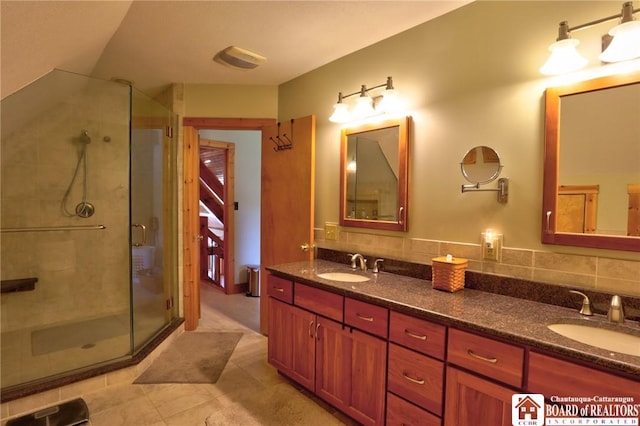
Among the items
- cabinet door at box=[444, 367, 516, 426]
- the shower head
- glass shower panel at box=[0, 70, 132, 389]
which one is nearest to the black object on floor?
glass shower panel at box=[0, 70, 132, 389]

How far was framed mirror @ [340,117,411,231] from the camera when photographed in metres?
2.09

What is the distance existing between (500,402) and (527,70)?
149 cm

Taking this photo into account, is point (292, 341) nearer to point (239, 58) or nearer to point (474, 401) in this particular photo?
point (474, 401)

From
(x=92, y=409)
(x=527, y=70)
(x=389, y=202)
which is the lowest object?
(x=92, y=409)

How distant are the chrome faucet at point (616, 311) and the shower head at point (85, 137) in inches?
146

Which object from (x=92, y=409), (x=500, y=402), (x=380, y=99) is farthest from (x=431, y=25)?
(x=92, y=409)

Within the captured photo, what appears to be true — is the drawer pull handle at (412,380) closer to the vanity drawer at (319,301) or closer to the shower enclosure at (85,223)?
the vanity drawer at (319,301)

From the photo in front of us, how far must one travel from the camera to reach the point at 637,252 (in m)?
1.31

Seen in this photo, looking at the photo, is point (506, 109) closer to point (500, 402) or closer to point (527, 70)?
point (527, 70)

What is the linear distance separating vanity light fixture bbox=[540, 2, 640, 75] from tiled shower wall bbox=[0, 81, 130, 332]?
2921 mm

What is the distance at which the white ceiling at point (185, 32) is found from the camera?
1476 millimetres

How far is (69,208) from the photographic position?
2828 millimetres

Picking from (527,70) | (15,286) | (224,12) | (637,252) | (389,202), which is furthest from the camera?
(15,286)

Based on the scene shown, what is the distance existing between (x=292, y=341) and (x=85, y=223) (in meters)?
2.19
